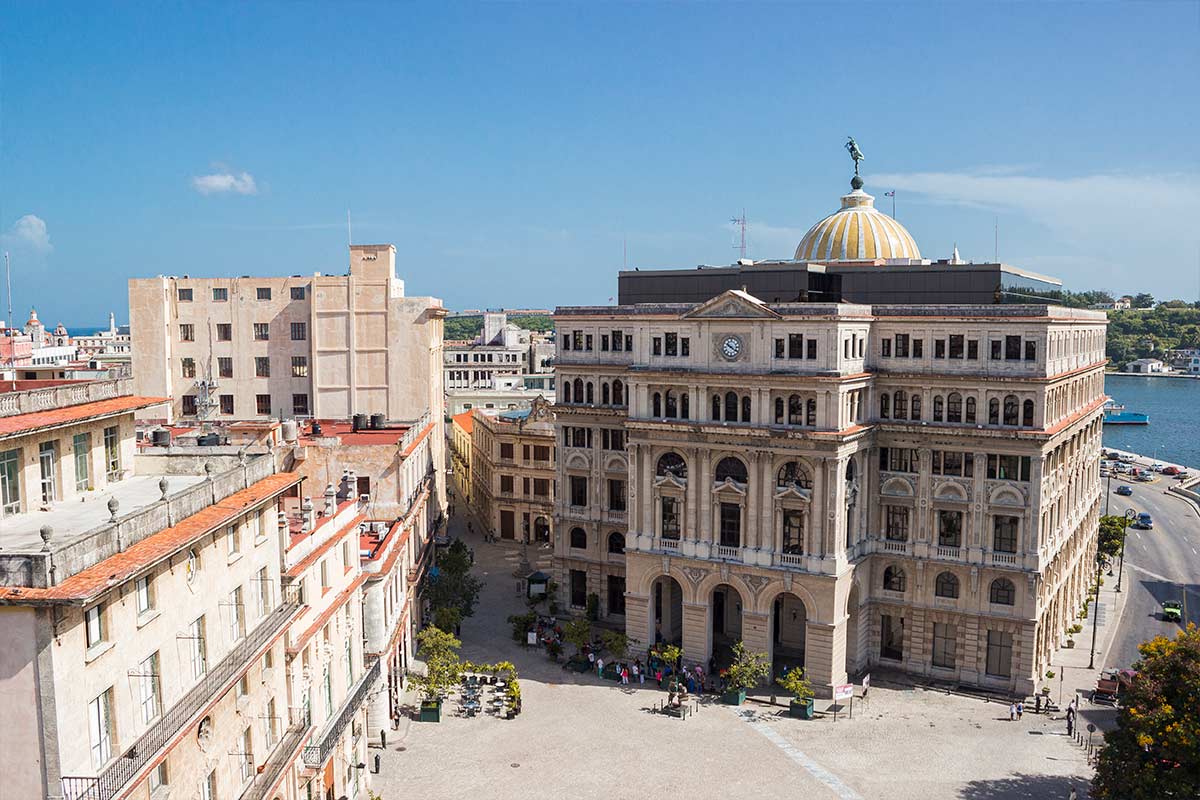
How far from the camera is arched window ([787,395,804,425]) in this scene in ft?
200

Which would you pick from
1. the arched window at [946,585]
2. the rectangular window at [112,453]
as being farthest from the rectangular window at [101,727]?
the arched window at [946,585]

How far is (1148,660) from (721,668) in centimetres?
2780

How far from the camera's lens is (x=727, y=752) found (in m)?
53.4

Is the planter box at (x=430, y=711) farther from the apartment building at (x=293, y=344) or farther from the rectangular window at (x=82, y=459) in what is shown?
the apartment building at (x=293, y=344)

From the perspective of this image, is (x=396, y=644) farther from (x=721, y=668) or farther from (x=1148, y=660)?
(x=1148, y=660)

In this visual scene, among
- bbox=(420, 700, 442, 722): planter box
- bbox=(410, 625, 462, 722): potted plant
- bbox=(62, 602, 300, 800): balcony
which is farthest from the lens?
bbox=(420, 700, 442, 722): planter box

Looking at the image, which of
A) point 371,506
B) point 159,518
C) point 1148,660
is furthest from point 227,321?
point 1148,660

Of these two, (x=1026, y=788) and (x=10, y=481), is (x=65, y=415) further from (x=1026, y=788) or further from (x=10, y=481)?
(x=1026, y=788)

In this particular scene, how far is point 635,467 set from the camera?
66375 mm

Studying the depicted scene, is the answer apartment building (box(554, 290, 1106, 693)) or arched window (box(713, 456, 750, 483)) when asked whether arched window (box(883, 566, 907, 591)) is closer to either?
apartment building (box(554, 290, 1106, 693))

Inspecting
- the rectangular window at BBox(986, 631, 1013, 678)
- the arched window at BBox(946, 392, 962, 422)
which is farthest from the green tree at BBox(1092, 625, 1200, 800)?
the arched window at BBox(946, 392, 962, 422)

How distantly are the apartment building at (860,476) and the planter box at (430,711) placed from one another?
1624cm

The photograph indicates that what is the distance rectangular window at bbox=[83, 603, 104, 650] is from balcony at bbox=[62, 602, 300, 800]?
3.06 meters

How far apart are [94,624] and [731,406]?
43.5 meters
